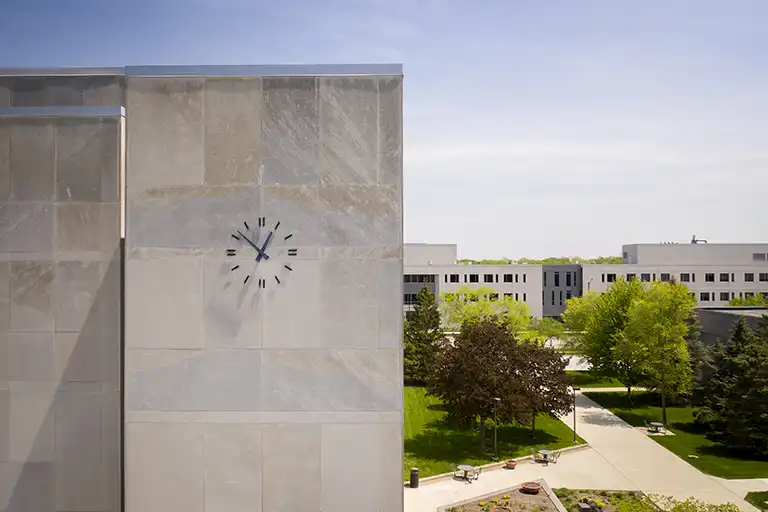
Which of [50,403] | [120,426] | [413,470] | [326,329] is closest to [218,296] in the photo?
[326,329]

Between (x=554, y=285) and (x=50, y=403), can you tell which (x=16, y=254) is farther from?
(x=554, y=285)

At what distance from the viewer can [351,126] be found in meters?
8.52

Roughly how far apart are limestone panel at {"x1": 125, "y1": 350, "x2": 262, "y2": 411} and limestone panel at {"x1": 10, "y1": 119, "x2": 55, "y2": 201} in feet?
9.52

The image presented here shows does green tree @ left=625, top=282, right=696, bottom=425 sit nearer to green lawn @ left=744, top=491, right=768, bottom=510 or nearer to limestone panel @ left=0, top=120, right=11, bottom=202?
green lawn @ left=744, top=491, right=768, bottom=510

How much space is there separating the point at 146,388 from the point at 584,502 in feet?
46.9

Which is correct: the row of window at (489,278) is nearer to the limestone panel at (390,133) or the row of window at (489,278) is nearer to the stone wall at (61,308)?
the limestone panel at (390,133)

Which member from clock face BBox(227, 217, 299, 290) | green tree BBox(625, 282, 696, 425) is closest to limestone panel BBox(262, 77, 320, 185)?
clock face BBox(227, 217, 299, 290)

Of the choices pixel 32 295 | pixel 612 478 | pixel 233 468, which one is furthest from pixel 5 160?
pixel 612 478

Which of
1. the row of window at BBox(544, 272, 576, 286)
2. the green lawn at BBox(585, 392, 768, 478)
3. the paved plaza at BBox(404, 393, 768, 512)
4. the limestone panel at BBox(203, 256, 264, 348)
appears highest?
the limestone panel at BBox(203, 256, 264, 348)

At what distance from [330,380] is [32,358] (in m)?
4.64

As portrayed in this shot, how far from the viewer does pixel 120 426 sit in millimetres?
8945

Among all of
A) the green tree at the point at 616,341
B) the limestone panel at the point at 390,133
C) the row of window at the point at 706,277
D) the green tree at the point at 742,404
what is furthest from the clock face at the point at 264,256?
the row of window at the point at 706,277

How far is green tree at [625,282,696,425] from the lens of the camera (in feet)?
95.7

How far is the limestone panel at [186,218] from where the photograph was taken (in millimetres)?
8625
